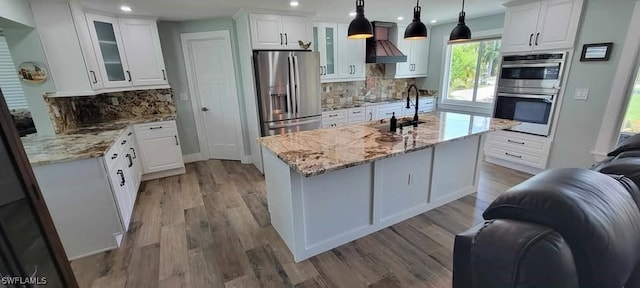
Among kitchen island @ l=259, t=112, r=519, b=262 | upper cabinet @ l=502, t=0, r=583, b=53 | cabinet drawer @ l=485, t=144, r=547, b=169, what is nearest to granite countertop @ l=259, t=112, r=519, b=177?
kitchen island @ l=259, t=112, r=519, b=262

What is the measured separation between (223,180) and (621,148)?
3.83 meters

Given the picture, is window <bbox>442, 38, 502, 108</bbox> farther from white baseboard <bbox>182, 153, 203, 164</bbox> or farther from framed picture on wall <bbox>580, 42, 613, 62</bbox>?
white baseboard <bbox>182, 153, 203, 164</bbox>

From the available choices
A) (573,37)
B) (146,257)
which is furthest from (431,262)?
(573,37)

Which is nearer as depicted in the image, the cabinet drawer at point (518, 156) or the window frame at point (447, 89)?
the cabinet drawer at point (518, 156)

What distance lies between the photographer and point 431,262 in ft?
6.71

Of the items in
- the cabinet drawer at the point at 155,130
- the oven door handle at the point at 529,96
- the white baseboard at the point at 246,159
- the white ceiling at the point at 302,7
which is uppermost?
the white ceiling at the point at 302,7

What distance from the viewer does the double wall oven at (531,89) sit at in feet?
10.7

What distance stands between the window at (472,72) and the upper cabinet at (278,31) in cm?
289

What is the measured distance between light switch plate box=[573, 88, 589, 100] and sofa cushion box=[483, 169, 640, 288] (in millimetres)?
3112

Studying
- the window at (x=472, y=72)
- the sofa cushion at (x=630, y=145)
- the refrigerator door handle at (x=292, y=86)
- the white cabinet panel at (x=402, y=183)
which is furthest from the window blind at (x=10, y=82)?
the window at (x=472, y=72)

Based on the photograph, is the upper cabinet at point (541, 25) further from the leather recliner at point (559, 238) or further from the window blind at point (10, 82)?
the window blind at point (10, 82)

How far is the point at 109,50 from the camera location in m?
3.29

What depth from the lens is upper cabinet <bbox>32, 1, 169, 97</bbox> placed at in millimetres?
2645

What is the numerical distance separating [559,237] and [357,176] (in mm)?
1496
